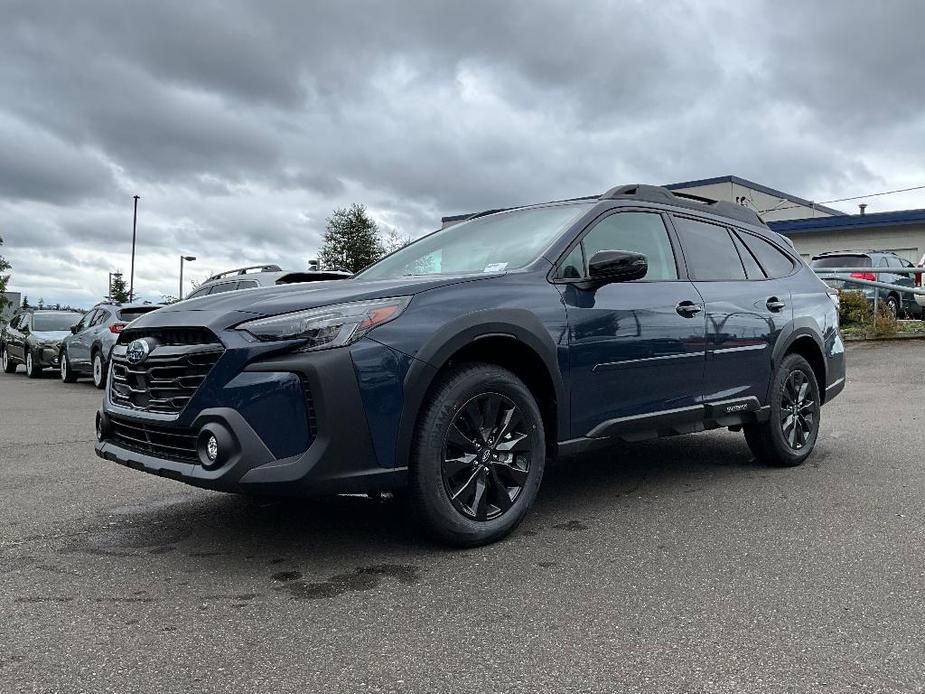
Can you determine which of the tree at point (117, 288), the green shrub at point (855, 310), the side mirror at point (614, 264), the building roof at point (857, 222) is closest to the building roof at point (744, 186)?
the building roof at point (857, 222)

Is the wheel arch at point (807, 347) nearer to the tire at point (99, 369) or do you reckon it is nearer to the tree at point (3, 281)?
the tire at point (99, 369)

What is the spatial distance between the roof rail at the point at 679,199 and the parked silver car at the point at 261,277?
401cm

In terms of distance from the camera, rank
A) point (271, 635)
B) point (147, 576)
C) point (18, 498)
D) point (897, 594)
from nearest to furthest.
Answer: point (271, 635)
point (897, 594)
point (147, 576)
point (18, 498)

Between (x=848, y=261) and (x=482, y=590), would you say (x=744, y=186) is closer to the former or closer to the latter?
(x=848, y=261)

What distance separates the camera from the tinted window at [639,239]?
183 inches

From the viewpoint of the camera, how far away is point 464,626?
9.63 feet

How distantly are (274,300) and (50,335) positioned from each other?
1548cm

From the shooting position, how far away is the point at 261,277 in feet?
33.1

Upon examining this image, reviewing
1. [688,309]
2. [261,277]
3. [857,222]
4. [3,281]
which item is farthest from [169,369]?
[3,281]

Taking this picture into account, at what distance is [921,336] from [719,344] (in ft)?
40.4

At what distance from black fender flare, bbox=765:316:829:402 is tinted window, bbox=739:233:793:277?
365 millimetres

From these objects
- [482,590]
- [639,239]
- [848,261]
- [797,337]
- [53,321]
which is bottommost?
[482,590]

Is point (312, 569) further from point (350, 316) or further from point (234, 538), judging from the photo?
point (350, 316)

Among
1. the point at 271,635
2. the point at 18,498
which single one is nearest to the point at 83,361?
the point at 18,498
